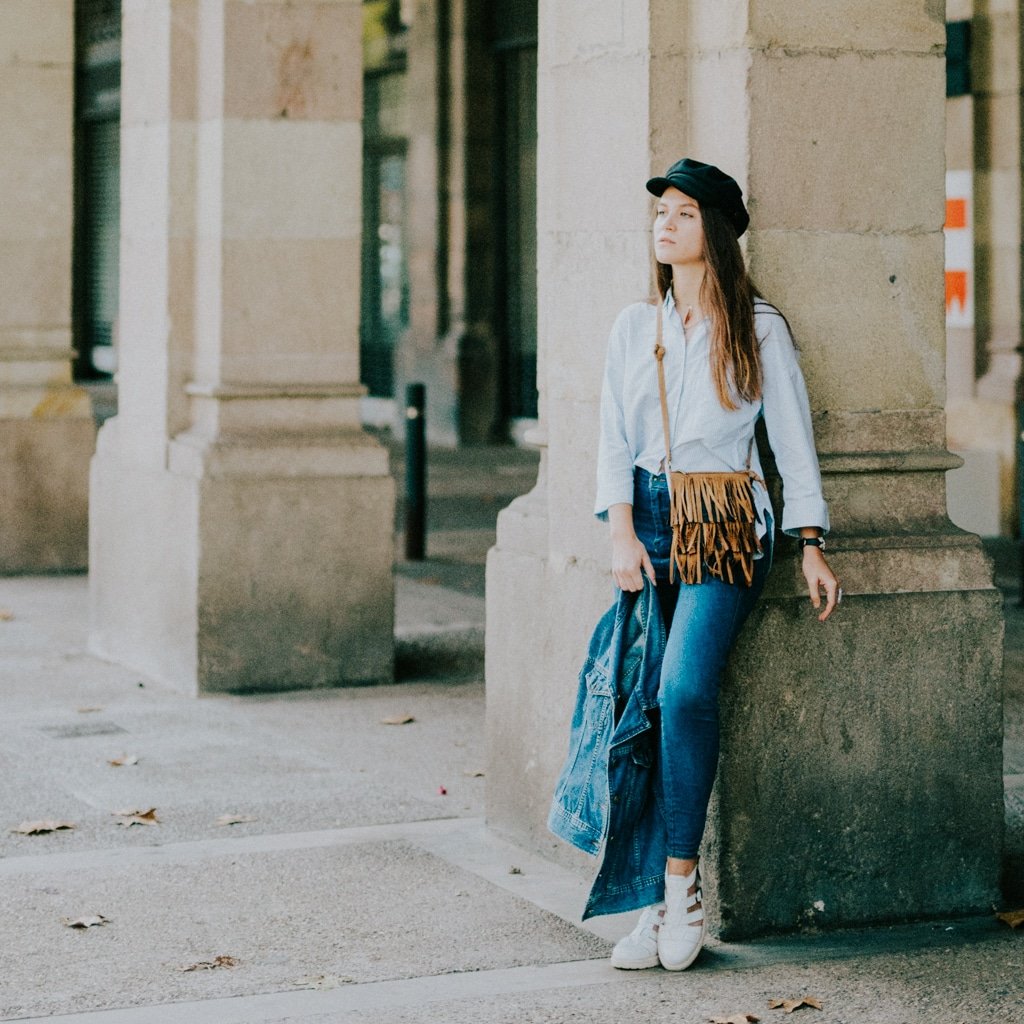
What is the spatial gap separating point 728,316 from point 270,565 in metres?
4.21

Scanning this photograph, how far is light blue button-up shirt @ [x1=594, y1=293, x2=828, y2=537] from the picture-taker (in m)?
5.29

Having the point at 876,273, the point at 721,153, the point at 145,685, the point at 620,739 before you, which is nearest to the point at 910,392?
the point at 876,273

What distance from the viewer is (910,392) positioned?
5871 mm

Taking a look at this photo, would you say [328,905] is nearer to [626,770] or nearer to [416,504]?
[626,770]

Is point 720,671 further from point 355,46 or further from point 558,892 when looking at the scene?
point 355,46

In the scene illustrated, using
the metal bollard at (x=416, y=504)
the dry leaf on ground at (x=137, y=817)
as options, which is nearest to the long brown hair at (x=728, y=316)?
the dry leaf on ground at (x=137, y=817)

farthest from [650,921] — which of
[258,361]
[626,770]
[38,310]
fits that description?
[38,310]

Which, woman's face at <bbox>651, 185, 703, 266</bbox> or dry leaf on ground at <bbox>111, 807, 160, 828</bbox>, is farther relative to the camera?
dry leaf on ground at <bbox>111, 807, 160, 828</bbox>

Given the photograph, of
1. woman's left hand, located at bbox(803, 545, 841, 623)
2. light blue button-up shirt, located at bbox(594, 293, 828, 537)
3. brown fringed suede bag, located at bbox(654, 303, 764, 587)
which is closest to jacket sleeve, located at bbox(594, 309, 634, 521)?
light blue button-up shirt, located at bbox(594, 293, 828, 537)

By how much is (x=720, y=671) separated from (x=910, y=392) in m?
1.05

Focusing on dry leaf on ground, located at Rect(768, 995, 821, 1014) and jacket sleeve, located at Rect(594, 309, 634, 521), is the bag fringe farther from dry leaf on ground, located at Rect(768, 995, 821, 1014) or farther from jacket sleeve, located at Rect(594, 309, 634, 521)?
dry leaf on ground, located at Rect(768, 995, 821, 1014)

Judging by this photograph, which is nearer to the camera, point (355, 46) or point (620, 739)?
point (620, 739)

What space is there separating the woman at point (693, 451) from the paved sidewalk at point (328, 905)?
34 centimetres

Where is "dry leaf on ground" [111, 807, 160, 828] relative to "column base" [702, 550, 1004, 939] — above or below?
below
